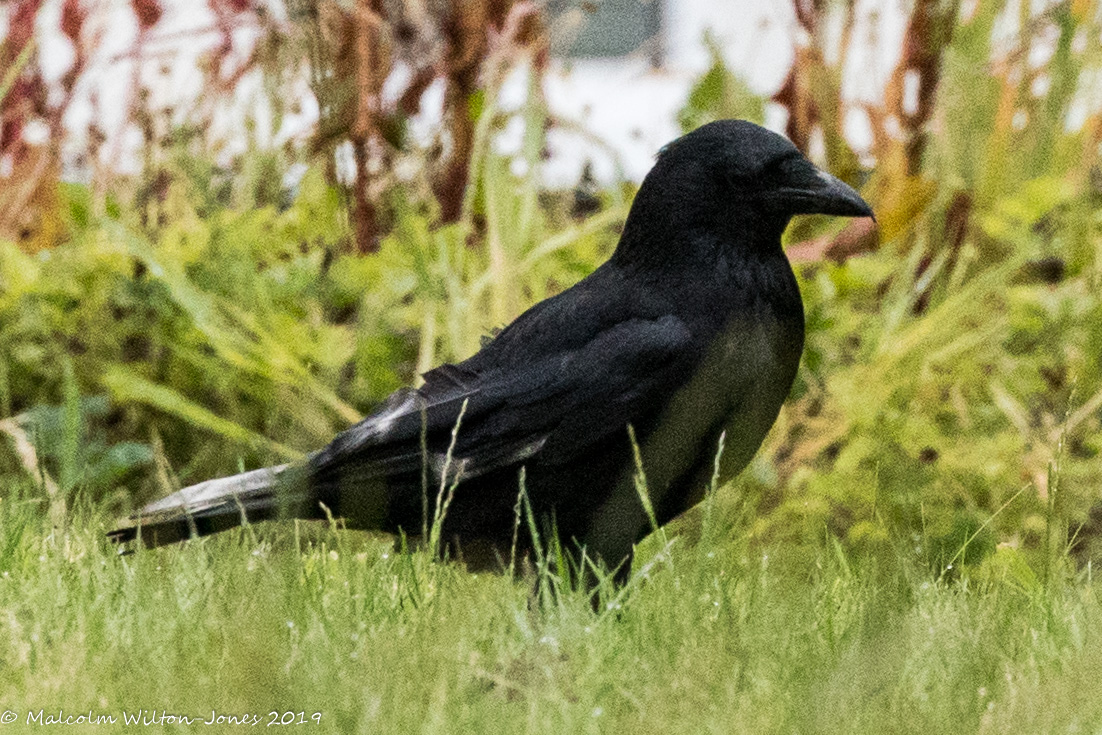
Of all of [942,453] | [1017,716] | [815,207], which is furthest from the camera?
[942,453]

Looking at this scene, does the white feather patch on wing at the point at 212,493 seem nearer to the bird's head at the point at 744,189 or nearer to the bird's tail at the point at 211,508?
the bird's tail at the point at 211,508

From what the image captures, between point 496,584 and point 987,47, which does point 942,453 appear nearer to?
point 987,47

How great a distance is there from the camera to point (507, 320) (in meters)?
3.07

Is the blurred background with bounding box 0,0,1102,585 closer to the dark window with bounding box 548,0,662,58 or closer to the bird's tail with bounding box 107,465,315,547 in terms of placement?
the bird's tail with bounding box 107,465,315,547

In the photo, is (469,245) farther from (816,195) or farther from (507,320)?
(816,195)

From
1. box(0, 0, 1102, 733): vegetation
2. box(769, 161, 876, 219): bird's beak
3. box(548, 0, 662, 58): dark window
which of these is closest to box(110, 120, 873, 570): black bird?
box(769, 161, 876, 219): bird's beak

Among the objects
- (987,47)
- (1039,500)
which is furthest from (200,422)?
(987,47)

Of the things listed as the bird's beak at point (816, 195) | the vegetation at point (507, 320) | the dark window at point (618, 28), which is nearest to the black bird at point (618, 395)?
the bird's beak at point (816, 195)

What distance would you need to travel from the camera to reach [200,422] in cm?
311

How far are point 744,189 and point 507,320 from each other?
98 cm

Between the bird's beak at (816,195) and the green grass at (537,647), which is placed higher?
the bird's beak at (816,195)

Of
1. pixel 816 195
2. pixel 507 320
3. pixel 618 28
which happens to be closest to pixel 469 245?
pixel 507 320

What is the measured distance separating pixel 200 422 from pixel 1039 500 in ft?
6.33

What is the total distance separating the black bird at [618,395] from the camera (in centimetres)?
210
